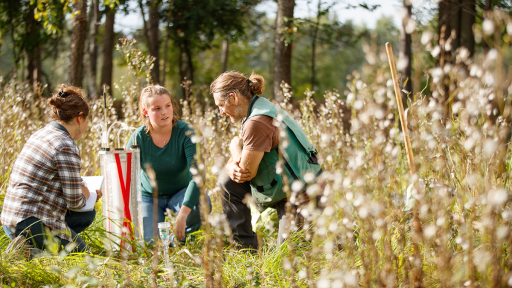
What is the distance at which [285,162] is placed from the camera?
8.82 feet

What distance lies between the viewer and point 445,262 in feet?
4.33

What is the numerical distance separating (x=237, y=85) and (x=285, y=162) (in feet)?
2.05

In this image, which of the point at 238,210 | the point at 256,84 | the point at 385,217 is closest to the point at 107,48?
the point at 256,84

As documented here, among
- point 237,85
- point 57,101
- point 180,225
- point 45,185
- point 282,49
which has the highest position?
point 282,49

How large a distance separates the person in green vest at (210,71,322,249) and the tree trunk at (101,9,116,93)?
25.0 feet

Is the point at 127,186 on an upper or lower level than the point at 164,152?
lower

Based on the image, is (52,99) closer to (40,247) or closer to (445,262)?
(40,247)

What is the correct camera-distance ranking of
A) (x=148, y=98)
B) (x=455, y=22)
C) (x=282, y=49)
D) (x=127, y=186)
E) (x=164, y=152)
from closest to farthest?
(x=127, y=186)
(x=148, y=98)
(x=164, y=152)
(x=282, y=49)
(x=455, y=22)

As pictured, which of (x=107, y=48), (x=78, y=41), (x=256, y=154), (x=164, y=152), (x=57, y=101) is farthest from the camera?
(x=107, y=48)

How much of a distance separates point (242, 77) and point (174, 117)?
2.65ft

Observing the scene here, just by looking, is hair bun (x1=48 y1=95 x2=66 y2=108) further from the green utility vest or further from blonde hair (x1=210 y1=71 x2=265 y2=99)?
the green utility vest

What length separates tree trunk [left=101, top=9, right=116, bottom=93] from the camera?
9.66 m

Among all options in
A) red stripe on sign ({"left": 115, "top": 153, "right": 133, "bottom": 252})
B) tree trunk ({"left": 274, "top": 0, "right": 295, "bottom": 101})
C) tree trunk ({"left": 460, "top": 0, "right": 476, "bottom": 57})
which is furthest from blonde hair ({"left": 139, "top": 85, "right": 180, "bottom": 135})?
tree trunk ({"left": 460, "top": 0, "right": 476, "bottom": 57})

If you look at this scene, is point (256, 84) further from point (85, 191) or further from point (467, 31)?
point (467, 31)
